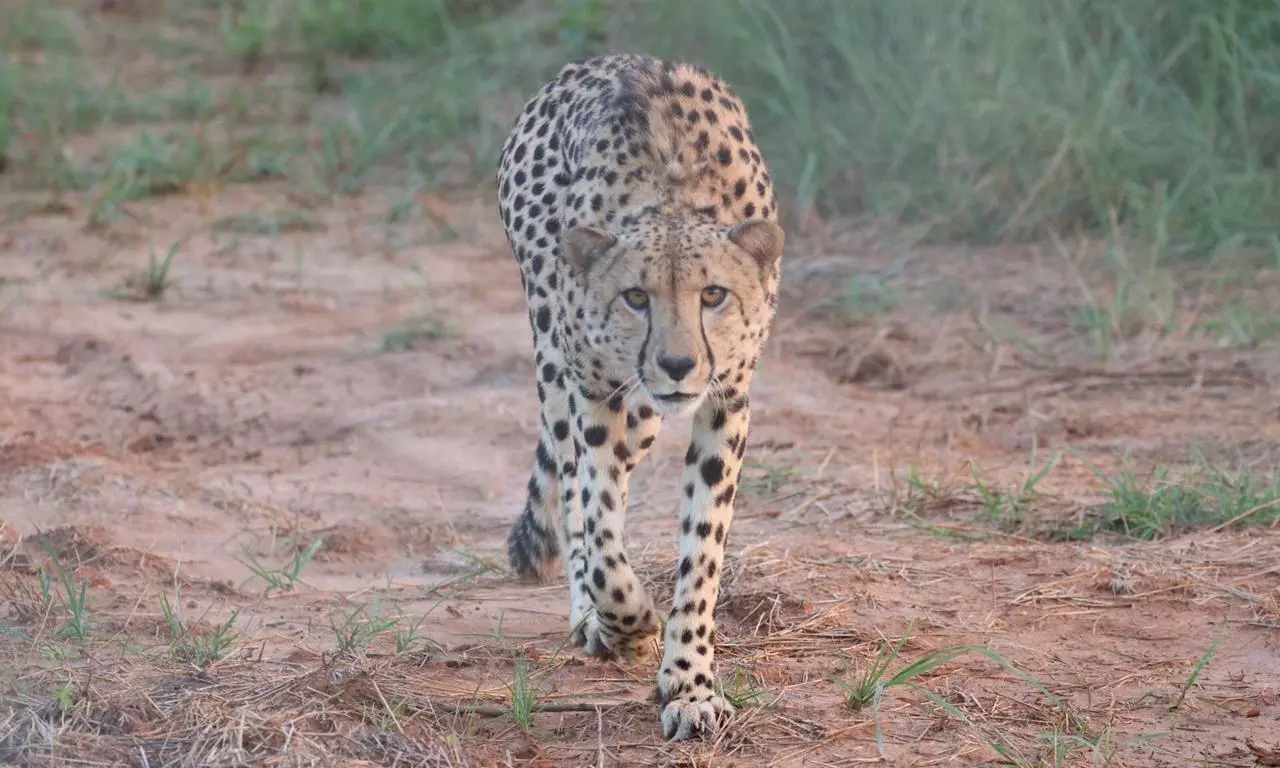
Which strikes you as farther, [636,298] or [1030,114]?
[1030,114]

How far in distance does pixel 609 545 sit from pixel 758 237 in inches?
29.4

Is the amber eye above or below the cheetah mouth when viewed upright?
above

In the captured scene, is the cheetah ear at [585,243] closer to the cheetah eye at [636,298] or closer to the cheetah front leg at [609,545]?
the cheetah eye at [636,298]

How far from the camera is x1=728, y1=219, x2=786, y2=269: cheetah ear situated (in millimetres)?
3727

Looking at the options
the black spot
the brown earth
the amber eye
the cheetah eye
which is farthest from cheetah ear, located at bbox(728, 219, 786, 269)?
the brown earth

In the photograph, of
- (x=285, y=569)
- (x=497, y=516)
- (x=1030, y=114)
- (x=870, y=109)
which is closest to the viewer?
(x=285, y=569)

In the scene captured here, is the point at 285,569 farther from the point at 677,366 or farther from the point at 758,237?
the point at 758,237

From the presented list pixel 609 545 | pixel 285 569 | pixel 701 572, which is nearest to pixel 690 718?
pixel 701 572

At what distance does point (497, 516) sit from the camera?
5.34 m

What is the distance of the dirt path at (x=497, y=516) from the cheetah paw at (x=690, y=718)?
45mm

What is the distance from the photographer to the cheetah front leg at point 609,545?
394 centimetres

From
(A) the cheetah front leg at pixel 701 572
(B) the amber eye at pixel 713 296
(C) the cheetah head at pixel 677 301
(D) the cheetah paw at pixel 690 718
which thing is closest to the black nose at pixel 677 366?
(C) the cheetah head at pixel 677 301

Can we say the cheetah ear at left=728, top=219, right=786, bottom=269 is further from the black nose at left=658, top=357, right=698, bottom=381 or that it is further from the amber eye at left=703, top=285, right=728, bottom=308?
the black nose at left=658, top=357, right=698, bottom=381

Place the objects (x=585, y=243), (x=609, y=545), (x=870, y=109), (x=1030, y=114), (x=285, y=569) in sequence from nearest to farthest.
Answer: (x=585, y=243) < (x=609, y=545) < (x=285, y=569) < (x=1030, y=114) < (x=870, y=109)
